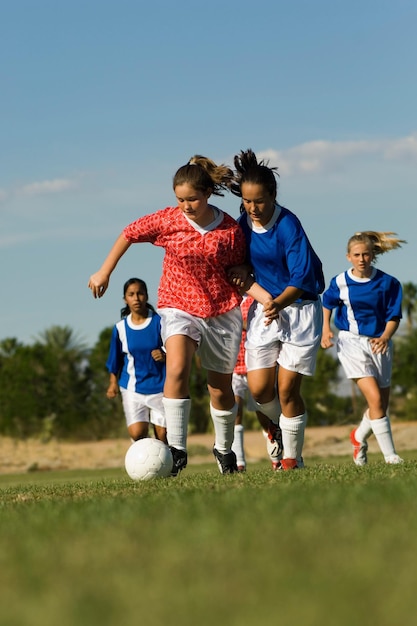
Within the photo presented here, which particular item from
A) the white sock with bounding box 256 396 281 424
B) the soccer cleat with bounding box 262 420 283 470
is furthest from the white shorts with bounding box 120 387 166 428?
the white sock with bounding box 256 396 281 424

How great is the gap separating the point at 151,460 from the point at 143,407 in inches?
201

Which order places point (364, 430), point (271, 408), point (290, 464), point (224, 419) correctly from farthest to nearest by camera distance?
1. point (364, 430)
2. point (271, 408)
3. point (290, 464)
4. point (224, 419)

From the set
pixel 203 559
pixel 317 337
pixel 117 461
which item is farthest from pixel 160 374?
pixel 117 461

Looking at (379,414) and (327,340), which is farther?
(327,340)

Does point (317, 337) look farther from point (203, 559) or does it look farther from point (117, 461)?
point (117, 461)

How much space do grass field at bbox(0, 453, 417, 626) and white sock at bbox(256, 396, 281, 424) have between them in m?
3.88

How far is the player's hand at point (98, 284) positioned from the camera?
837cm

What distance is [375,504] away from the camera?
4680 millimetres

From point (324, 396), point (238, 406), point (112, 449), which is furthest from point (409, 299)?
point (238, 406)

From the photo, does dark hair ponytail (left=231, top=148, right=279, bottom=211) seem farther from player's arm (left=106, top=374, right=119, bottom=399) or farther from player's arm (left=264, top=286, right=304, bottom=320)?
player's arm (left=106, top=374, right=119, bottom=399)

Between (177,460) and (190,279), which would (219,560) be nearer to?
(177,460)

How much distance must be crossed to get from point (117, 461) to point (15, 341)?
45.1 feet

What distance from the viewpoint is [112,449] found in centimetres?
3106

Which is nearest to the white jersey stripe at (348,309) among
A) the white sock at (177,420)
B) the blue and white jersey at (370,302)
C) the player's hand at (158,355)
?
the blue and white jersey at (370,302)
